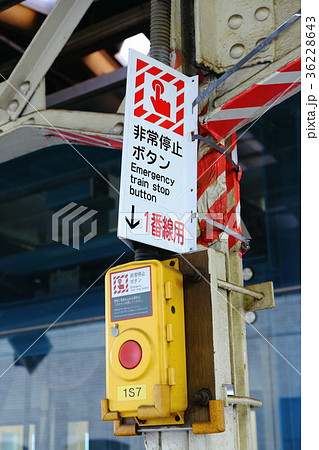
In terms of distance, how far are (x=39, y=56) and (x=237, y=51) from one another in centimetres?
120

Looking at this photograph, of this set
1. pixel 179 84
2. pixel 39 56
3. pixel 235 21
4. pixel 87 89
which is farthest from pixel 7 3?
pixel 179 84

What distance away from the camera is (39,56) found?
11.3ft

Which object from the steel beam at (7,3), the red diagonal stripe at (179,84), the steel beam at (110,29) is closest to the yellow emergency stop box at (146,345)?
the red diagonal stripe at (179,84)

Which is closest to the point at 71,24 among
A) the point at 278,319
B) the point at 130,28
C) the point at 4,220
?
the point at 130,28

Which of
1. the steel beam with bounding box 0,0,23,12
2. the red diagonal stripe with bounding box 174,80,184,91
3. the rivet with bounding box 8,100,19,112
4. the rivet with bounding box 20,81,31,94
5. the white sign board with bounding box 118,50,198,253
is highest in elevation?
the steel beam with bounding box 0,0,23,12

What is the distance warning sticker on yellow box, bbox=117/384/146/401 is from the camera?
2054mm

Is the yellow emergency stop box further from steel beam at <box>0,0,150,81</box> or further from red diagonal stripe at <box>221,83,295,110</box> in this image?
steel beam at <box>0,0,150,81</box>

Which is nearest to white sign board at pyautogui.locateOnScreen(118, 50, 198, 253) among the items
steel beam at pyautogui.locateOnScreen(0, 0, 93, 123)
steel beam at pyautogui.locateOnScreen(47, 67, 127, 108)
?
steel beam at pyautogui.locateOnScreen(0, 0, 93, 123)

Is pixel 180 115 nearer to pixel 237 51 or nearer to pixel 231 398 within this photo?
pixel 237 51

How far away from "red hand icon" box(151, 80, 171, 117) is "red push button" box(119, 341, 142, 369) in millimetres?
883

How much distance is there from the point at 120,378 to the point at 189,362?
0.79ft

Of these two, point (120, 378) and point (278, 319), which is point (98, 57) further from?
point (120, 378)

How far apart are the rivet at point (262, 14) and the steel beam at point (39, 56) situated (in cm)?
103

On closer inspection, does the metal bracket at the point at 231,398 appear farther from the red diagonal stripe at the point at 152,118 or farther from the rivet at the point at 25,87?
the rivet at the point at 25,87
